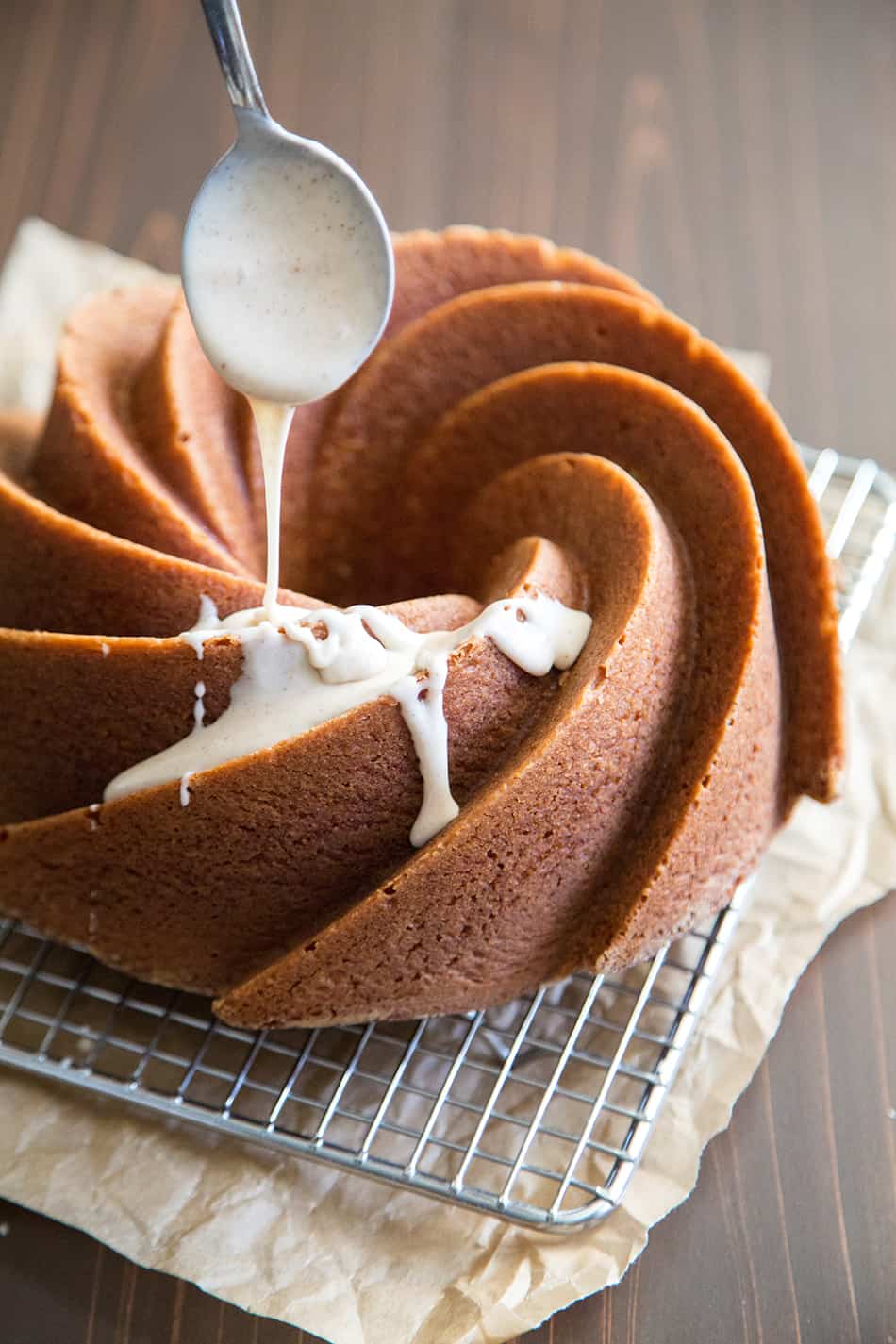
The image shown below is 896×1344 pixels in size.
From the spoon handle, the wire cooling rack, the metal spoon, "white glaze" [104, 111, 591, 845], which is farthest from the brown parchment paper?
the spoon handle

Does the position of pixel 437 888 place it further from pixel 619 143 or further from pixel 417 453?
pixel 619 143

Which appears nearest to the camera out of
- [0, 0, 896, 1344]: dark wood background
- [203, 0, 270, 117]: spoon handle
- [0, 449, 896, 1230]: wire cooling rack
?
[203, 0, 270, 117]: spoon handle

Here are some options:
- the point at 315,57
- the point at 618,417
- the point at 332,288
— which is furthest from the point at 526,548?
the point at 315,57

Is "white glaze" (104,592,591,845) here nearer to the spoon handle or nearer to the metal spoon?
the metal spoon

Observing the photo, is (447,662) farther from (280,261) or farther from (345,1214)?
(345,1214)

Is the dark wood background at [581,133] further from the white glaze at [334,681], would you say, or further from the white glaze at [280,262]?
the white glaze at [334,681]

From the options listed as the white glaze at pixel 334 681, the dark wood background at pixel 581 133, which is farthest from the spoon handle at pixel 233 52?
the dark wood background at pixel 581 133
